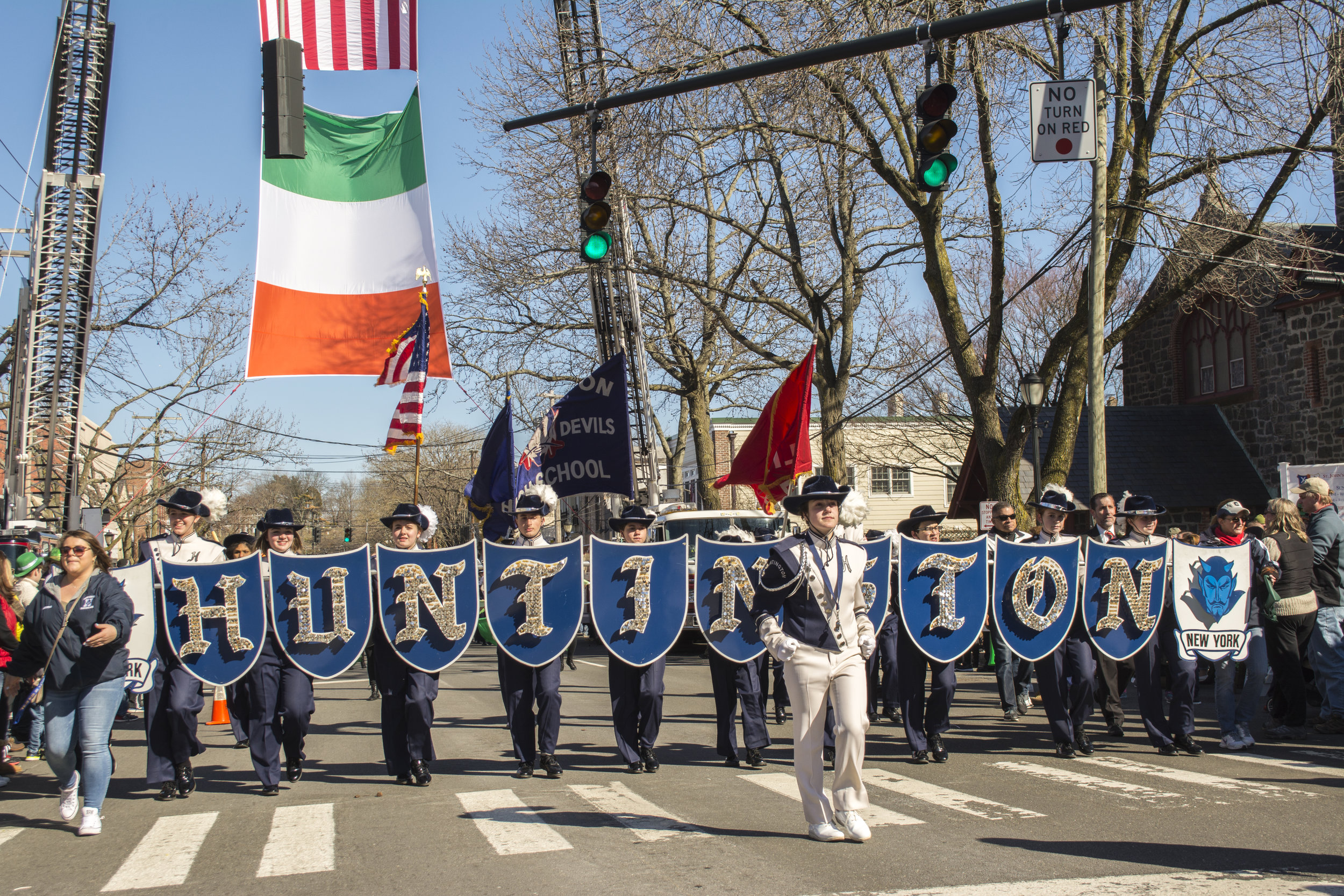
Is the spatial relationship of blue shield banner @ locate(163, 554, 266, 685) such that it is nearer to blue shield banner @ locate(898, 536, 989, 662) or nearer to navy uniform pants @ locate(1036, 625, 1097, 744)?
blue shield banner @ locate(898, 536, 989, 662)

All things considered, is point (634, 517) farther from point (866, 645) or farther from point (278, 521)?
point (866, 645)

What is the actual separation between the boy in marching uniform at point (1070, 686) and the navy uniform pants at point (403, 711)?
4.46 m

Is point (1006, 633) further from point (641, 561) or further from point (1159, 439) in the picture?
point (1159, 439)

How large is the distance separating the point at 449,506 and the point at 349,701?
64364mm

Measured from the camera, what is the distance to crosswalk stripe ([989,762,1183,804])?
23.8 feet

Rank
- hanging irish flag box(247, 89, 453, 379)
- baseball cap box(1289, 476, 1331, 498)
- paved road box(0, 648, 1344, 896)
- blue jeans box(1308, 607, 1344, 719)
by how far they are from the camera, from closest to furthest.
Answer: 1. paved road box(0, 648, 1344, 896)
2. hanging irish flag box(247, 89, 453, 379)
3. blue jeans box(1308, 607, 1344, 719)
4. baseball cap box(1289, 476, 1331, 498)

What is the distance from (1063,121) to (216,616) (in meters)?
9.95

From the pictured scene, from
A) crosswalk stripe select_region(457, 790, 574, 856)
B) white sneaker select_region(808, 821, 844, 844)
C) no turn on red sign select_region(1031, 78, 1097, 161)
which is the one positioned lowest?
crosswalk stripe select_region(457, 790, 574, 856)

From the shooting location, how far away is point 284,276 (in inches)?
331

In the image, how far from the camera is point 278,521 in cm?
870

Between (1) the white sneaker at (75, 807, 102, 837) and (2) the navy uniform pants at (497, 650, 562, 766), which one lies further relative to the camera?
(2) the navy uniform pants at (497, 650, 562, 766)

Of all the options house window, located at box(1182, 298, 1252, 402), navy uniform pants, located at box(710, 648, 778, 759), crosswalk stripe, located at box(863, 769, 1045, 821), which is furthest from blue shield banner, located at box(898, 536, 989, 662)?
house window, located at box(1182, 298, 1252, 402)

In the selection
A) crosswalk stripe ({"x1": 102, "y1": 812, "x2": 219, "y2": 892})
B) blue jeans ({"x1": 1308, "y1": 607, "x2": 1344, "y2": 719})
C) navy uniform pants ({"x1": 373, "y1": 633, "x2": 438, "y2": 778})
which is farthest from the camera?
blue jeans ({"x1": 1308, "y1": 607, "x2": 1344, "y2": 719})

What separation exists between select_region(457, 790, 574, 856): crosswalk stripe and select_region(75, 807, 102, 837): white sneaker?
2.13 m
